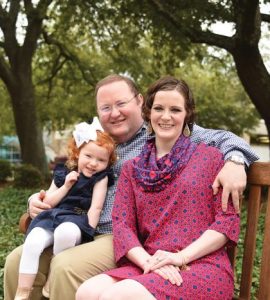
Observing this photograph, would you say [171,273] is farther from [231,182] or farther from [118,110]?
[118,110]

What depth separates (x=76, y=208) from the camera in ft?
11.1

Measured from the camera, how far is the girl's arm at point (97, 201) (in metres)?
3.28

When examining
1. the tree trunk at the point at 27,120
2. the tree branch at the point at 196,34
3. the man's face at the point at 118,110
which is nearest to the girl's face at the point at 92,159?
the man's face at the point at 118,110

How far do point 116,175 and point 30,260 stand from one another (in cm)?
82

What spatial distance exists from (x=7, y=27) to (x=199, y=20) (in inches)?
294

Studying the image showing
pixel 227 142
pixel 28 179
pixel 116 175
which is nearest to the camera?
pixel 227 142

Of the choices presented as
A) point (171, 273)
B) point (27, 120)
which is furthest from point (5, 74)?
point (171, 273)

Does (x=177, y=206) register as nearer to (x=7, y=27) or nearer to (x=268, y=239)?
(x=268, y=239)

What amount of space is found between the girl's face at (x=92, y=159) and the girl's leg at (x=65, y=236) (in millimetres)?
399

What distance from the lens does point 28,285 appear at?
10.1 ft

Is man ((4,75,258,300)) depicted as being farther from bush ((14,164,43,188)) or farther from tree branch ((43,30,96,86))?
tree branch ((43,30,96,86))

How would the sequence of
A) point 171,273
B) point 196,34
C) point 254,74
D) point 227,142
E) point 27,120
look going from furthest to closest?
point 27,120, point 196,34, point 254,74, point 227,142, point 171,273

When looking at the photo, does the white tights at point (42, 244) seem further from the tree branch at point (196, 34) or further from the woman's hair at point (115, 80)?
the tree branch at point (196, 34)

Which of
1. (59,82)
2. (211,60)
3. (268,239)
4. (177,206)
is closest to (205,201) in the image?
(177,206)
